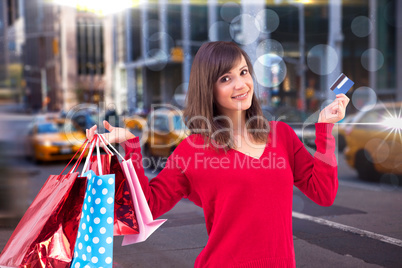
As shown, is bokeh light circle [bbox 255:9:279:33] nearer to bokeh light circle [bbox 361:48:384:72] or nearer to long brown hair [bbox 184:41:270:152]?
bokeh light circle [bbox 361:48:384:72]

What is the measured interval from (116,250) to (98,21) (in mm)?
61945

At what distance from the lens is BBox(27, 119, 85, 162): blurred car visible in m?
10.3

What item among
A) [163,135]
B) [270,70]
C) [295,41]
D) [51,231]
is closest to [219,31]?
[295,41]

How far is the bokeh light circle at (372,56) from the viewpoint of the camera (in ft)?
84.5

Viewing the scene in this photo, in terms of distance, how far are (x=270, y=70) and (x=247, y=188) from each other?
29.6 metres

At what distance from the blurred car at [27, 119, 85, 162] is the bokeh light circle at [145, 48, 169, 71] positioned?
3520 centimetres

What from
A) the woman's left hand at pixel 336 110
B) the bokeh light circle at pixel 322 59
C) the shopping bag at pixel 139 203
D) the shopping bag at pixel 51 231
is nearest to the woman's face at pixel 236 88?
the woman's left hand at pixel 336 110

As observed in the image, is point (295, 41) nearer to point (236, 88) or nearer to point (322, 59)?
point (322, 59)

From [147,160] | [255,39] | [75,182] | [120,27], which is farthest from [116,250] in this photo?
[120,27]

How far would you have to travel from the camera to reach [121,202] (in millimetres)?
1688

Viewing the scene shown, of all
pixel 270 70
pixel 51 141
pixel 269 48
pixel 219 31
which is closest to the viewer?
pixel 51 141

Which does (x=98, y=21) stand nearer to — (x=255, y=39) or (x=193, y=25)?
(x=193, y=25)

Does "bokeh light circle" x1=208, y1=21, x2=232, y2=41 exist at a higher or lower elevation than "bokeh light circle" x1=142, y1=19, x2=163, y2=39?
lower

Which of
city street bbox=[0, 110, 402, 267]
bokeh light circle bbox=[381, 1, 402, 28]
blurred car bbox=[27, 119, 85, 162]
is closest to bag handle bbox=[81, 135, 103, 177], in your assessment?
city street bbox=[0, 110, 402, 267]
